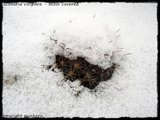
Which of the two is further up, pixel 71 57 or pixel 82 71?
pixel 71 57

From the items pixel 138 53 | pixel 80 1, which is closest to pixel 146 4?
pixel 138 53

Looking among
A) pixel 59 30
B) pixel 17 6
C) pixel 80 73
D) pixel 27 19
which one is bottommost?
pixel 80 73

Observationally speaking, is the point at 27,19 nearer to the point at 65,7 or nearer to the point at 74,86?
the point at 65,7
